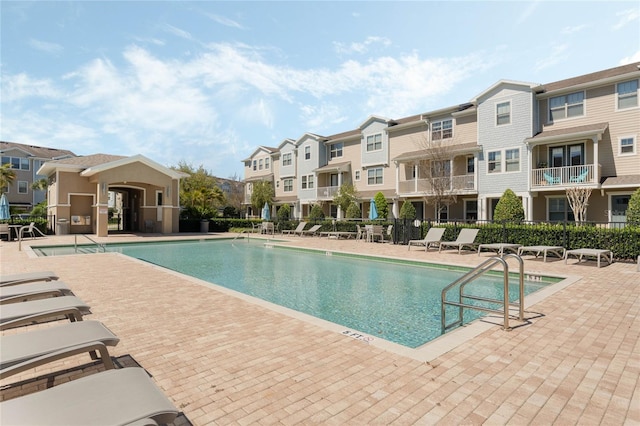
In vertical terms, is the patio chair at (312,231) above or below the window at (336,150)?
below

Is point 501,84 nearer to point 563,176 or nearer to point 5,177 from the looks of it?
point 563,176

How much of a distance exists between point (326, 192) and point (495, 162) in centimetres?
1441

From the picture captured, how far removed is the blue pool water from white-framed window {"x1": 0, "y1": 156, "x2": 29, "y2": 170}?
4375 cm

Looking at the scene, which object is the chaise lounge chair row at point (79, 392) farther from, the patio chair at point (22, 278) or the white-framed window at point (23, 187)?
the white-framed window at point (23, 187)

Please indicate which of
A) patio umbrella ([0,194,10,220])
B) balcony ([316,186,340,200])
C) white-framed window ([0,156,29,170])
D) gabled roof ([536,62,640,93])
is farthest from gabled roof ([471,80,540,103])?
white-framed window ([0,156,29,170])

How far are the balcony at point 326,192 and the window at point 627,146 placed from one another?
18960 mm

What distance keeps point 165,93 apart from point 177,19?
12.8m

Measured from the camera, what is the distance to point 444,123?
83.7 ft

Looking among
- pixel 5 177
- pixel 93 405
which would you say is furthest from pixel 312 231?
pixel 5 177

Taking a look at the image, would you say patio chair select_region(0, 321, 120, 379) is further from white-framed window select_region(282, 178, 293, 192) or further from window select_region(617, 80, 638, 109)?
white-framed window select_region(282, 178, 293, 192)

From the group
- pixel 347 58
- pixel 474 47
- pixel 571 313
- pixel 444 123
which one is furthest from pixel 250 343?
pixel 444 123

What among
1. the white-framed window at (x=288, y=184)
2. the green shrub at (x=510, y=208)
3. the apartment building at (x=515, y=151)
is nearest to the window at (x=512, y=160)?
the apartment building at (x=515, y=151)

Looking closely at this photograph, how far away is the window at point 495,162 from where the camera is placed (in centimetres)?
2223

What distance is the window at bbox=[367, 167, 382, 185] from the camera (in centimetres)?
2944
